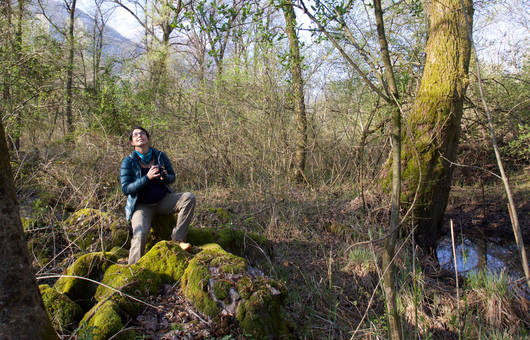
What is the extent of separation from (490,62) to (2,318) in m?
11.2

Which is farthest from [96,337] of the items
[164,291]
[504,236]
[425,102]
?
[504,236]

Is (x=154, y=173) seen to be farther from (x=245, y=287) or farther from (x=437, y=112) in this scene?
(x=437, y=112)

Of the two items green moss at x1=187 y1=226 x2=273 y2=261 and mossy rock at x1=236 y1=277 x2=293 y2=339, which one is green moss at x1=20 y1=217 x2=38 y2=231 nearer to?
green moss at x1=187 y1=226 x2=273 y2=261

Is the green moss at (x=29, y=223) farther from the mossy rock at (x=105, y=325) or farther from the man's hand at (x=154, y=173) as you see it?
the mossy rock at (x=105, y=325)

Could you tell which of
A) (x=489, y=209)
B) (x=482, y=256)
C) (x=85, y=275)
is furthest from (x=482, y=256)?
(x=85, y=275)

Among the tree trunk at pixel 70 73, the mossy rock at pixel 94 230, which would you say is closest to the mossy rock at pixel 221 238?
the mossy rock at pixel 94 230

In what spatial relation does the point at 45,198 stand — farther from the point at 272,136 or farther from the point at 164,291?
the point at 272,136

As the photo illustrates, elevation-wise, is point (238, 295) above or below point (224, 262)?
below

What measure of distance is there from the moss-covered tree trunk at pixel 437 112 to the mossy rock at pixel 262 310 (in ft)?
10.9

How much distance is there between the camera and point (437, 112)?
16.6 feet

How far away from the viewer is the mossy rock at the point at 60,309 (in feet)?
8.05

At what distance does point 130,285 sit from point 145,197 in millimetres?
1204

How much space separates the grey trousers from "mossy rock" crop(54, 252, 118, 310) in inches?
10.4

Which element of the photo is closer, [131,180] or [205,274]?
[205,274]
